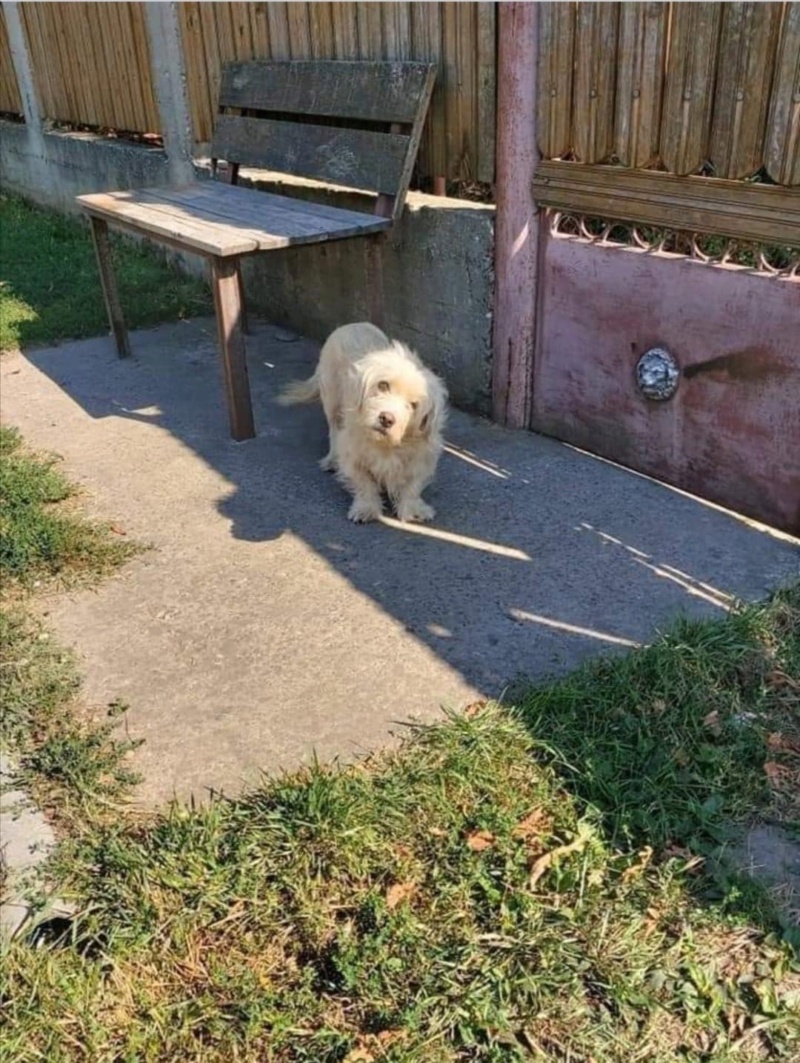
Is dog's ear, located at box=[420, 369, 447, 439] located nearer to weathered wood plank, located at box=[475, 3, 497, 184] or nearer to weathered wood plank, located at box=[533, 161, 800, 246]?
weathered wood plank, located at box=[533, 161, 800, 246]

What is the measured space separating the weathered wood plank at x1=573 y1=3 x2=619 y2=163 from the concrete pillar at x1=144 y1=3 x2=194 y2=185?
3.94m

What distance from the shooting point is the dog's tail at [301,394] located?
16.2ft

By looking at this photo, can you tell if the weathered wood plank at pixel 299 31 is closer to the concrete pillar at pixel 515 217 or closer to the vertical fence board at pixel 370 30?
the vertical fence board at pixel 370 30

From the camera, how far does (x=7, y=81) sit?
1026cm

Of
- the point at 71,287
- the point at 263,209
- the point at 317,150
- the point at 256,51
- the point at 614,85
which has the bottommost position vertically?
the point at 71,287

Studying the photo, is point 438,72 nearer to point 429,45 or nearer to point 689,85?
point 429,45

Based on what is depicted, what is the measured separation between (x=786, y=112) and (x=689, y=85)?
43cm

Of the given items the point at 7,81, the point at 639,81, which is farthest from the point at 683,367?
the point at 7,81

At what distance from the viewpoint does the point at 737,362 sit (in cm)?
362

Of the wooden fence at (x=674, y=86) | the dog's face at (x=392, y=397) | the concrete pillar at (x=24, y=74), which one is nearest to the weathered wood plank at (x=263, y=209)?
the wooden fence at (x=674, y=86)

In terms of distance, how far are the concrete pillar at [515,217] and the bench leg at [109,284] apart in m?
2.55

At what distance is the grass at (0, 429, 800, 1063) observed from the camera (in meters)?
1.93

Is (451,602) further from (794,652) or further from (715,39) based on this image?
(715,39)

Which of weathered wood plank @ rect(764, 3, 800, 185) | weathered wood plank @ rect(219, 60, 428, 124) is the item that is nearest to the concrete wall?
weathered wood plank @ rect(219, 60, 428, 124)
